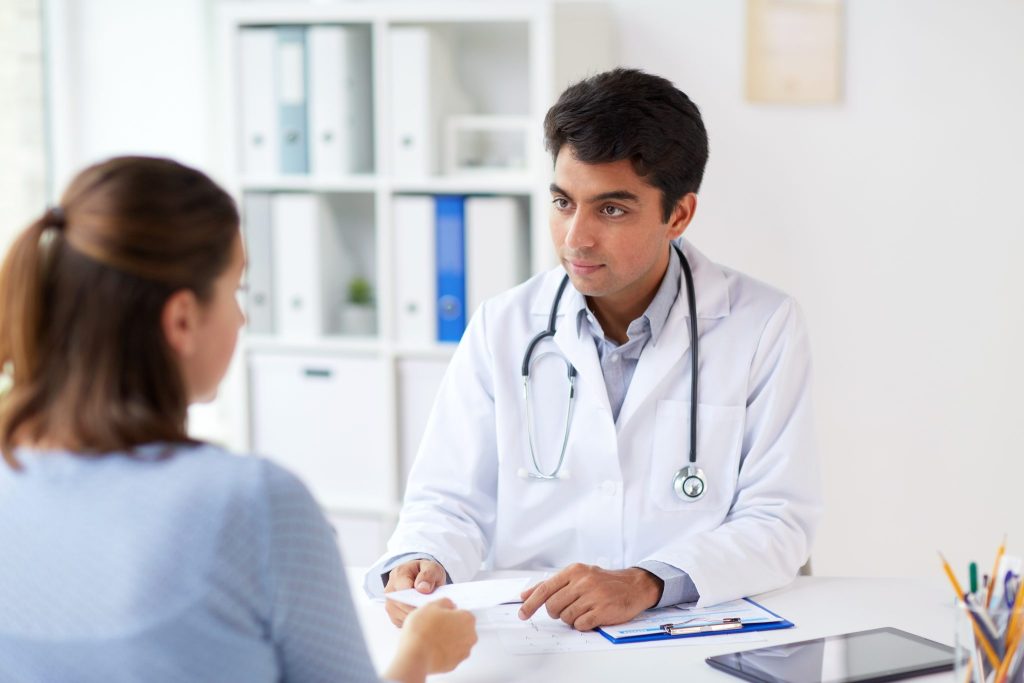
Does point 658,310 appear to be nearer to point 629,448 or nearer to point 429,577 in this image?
point 629,448

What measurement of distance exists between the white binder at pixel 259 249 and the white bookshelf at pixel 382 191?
28 mm

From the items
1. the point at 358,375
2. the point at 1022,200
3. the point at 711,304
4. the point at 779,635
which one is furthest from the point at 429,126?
the point at 779,635

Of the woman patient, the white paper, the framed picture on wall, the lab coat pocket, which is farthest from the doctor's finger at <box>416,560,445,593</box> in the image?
the framed picture on wall

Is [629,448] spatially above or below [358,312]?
below

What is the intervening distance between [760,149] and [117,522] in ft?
7.04

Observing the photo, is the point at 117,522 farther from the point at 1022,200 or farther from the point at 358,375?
the point at 1022,200

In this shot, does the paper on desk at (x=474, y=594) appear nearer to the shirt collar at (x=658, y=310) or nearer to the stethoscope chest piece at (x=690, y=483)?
the stethoscope chest piece at (x=690, y=483)

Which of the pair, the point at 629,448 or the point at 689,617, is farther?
the point at 629,448

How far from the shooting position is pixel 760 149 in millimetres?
2707

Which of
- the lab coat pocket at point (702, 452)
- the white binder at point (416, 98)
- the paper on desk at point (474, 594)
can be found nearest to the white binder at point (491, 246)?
the white binder at point (416, 98)

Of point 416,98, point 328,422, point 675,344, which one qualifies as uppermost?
point 416,98

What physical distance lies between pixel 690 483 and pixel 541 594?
14.4 inches

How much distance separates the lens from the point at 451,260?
8.83 feet

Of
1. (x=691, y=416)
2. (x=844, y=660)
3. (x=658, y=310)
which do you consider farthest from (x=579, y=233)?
(x=844, y=660)
